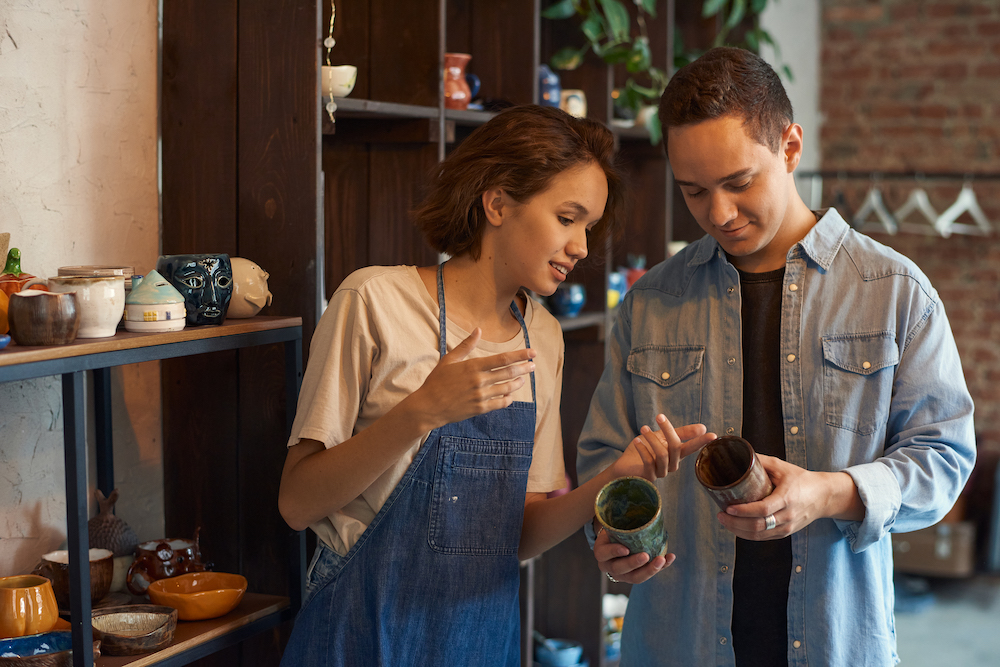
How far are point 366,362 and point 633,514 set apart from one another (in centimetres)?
48

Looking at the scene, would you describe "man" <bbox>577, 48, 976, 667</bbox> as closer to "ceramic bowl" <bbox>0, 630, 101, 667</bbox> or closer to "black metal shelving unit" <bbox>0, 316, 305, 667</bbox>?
"black metal shelving unit" <bbox>0, 316, 305, 667</bbox>

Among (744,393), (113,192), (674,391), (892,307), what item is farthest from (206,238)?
(892,307)

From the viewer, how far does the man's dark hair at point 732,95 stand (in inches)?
56.9

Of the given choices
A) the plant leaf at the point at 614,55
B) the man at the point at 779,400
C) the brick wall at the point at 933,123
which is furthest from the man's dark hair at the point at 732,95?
the brick wall at the point at 933,123

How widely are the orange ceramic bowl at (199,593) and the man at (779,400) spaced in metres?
0.66

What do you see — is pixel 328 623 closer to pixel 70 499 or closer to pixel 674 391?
pixel 70 499

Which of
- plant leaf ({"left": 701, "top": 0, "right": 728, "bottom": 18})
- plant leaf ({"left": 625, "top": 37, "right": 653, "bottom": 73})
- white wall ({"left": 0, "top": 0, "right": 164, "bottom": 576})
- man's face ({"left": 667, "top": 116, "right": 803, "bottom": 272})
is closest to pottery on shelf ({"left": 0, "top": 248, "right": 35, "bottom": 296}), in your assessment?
white wall ({"left": 0, "top": 0, "right": 164, "bottom": 576})

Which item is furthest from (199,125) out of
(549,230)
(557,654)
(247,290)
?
(557,654)

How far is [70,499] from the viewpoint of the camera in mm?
1333

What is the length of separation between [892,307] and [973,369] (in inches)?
139

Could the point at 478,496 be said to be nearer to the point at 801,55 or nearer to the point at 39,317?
the point at 39,317

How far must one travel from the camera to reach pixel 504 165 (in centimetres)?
155

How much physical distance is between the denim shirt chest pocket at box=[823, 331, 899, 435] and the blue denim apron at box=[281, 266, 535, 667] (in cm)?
50

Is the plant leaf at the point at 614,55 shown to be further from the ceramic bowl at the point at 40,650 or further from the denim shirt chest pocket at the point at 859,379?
the ceramic bowl at the point at 40,650
